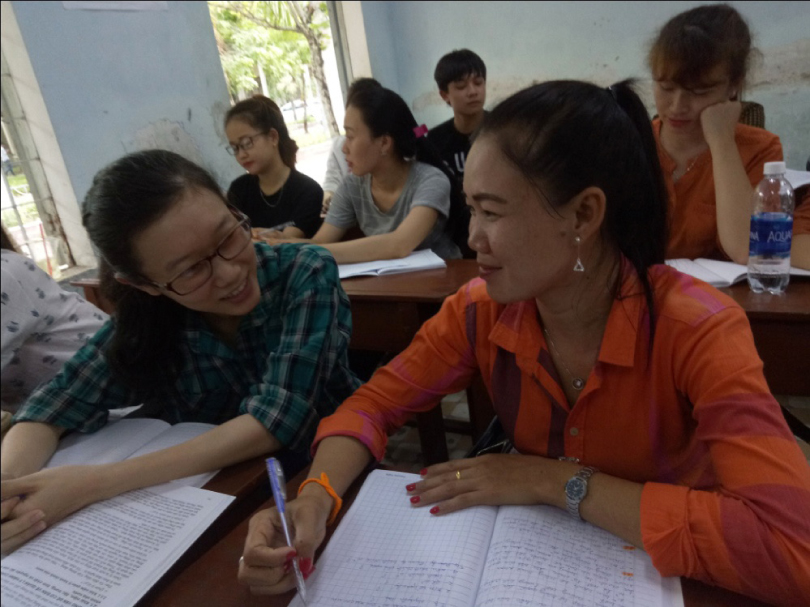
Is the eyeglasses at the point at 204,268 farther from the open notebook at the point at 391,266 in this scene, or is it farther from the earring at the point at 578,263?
the open notebook at the point at 391,266

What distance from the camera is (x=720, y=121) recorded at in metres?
1.33

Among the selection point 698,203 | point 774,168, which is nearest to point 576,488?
point 774,168

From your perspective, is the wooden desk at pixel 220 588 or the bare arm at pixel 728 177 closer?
the wooden desk at pixel 220 588

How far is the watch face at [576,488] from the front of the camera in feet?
1.98

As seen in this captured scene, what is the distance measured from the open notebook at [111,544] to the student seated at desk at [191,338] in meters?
0.02

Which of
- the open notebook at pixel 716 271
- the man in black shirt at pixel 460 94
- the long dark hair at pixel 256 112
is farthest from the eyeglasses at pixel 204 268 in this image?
the man in black shirt at pixel 460 94

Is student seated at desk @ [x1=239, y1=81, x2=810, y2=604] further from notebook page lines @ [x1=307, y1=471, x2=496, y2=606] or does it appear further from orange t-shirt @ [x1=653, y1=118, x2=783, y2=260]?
orange t-shirt @ [x1=653, y1=118, x2=783, y2=260]

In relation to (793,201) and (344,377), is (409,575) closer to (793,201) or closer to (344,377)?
(344,377)

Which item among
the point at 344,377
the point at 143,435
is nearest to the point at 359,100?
the point at 344,377

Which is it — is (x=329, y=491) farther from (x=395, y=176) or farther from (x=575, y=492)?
(x=395, y=176)

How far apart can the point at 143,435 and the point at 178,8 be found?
48 centimetres

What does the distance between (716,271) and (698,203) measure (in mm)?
249

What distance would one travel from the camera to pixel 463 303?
0.89 meters

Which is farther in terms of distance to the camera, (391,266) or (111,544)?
(391,266)
